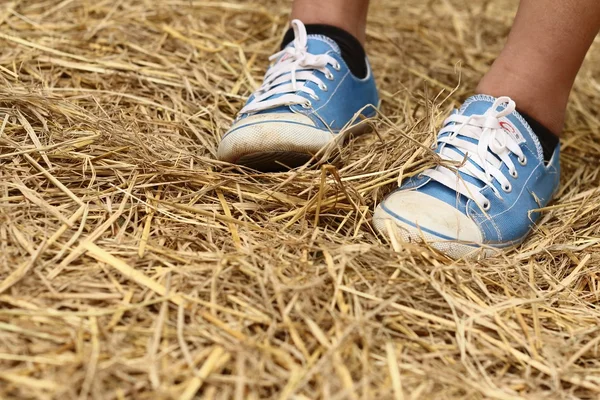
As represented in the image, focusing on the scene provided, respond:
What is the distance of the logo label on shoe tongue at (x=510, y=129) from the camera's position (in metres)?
1.06

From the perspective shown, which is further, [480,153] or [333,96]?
[333,96]

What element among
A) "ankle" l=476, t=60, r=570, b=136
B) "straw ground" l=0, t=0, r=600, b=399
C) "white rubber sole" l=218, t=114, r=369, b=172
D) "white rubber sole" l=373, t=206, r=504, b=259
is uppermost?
"ankle" l=476, t=60, r=570, b=136

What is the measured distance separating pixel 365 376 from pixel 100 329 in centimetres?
31

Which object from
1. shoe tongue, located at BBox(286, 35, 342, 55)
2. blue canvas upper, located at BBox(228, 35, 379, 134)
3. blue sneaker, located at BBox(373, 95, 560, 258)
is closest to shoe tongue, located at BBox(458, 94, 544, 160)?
blue sneaker, located at BBox(373, 95, 560, 258)

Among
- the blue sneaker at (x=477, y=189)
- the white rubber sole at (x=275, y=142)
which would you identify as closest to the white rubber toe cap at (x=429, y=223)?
the blue sneaker at (x=477, y=189)

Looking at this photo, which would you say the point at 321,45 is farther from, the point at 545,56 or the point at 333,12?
the point at 545,56

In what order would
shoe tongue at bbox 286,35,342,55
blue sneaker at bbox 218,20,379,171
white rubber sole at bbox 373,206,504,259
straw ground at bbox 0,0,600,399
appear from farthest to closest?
shoe tongue at bbox 286,35,342,55 < blue sneaker at bbox 218,20,379,171 < white rubber sole at bbox 373,206,504,259 < straw ground at bbox 0,0,600,399

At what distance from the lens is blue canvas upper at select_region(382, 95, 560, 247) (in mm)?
1004

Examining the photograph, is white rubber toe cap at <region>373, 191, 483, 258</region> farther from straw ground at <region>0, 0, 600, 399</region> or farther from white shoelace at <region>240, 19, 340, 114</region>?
white shoelace at <region>240, 19, 340, 114</region>

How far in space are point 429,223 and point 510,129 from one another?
0.24 meters

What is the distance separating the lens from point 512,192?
1.05 meters

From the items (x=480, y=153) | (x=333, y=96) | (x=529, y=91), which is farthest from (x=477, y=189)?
(x=333, y=96)

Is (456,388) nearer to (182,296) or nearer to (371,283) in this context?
(371,283)

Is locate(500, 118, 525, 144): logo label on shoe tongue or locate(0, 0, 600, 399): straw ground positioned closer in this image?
locate(0, 0, 600, 399): straw ground
